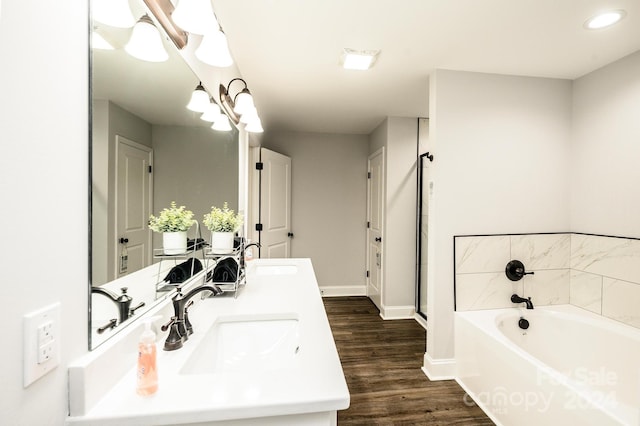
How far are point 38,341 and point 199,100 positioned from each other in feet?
3.95

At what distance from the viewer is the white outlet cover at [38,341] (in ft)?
A: 1.77

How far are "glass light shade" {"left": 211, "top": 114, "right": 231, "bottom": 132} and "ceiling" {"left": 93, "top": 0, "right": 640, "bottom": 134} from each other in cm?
19

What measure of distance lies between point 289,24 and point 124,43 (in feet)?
3.51

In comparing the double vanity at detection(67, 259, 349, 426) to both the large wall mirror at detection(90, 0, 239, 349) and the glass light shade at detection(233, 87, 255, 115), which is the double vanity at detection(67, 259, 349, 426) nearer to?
the large wall mirror at detection(90, 0, 239, 349)

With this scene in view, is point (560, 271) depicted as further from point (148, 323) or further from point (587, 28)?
point (148, 323)

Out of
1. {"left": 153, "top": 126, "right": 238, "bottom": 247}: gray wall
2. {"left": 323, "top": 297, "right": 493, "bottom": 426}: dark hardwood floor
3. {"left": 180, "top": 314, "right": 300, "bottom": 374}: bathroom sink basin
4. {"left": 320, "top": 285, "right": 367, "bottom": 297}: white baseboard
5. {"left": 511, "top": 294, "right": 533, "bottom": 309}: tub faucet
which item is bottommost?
{"left": 323, "top": 297, "right": 493, "bottom": 426}: dark hardwood floor

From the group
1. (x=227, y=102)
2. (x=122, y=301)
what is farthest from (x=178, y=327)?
(x=227, y=102)

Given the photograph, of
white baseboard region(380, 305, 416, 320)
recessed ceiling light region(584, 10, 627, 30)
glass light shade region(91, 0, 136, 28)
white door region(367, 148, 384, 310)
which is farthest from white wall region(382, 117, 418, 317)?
glass light shade region(91, 0, 136, 28)

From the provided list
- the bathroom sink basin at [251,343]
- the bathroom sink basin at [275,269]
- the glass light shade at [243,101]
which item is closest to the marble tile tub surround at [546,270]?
the bathroom sink basin at [275,269]

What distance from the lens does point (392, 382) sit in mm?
2164

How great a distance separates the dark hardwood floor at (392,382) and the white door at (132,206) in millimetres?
1552

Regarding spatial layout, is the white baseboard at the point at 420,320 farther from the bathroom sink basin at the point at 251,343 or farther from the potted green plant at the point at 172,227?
the potted green plant at the point at 172,227

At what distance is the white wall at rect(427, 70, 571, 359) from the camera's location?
222 centimetres

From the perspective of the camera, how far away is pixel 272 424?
717 mm
